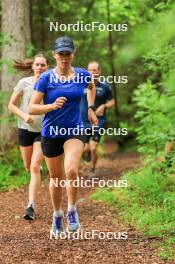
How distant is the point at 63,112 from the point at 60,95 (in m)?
0.22

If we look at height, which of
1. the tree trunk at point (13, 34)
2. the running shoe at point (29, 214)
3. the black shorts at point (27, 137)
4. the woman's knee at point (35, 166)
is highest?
the tree trunk at point (13, 34)

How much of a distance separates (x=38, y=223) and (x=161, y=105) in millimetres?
3624

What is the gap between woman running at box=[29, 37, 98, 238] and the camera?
253 inches

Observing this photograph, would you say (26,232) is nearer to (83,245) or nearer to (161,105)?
(83,245)

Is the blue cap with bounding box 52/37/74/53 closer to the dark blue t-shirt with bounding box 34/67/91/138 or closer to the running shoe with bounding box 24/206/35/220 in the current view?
the dark blue t-shirt with bounding box 34/67/91/138


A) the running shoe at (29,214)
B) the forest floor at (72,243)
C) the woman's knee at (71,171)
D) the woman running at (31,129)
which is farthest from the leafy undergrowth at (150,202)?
the woman running at (31,129)

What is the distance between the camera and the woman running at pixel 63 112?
644 cm

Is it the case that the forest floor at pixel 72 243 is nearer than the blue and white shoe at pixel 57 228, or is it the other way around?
the forest floor at pixel 72 243

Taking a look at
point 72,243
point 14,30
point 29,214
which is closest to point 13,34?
point 14,30

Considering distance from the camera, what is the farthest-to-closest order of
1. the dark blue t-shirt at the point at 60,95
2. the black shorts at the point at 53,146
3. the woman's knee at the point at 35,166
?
the woman's knee at the point at 35,166 → the black shorts at the point at 53,146 → the dark blue t-shirt at the point at 60,95

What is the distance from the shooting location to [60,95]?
642cm

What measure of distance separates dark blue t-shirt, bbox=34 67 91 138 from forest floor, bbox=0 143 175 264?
1.27 meters

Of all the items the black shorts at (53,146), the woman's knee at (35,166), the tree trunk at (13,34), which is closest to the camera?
the black shorts at (53,146)

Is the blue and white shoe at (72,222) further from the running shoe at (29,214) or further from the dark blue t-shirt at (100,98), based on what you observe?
the dark blue t-shirt at (100,98)
